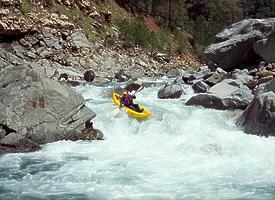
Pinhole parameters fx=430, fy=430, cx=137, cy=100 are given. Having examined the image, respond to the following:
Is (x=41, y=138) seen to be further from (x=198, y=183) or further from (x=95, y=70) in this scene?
(x=95, y=70)

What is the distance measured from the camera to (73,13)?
1272 inches

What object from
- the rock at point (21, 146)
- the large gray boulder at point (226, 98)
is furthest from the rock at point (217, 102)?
the rock at point (21, 146)

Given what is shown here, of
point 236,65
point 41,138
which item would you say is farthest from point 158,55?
point 41,138

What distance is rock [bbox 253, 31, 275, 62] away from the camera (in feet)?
59.7

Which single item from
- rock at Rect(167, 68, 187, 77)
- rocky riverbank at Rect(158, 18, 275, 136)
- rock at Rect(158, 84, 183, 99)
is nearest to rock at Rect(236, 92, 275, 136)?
rocky riverbank at Rect(158, 18, 275, 136)

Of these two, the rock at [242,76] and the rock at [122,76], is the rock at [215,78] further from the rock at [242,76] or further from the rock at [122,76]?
the rock at [122,76]

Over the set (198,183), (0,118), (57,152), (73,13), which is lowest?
(198,183)

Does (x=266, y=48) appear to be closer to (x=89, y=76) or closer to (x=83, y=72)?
(x=89, y=76)

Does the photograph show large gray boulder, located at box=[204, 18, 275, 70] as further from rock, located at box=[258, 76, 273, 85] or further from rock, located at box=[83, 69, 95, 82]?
rock, located at box=[83, 69, 95, 82]

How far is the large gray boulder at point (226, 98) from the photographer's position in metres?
14.1

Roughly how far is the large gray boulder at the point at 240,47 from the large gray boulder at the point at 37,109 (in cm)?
1008

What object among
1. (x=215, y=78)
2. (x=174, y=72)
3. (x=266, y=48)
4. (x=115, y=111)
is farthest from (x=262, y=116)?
(x=174, y=72)

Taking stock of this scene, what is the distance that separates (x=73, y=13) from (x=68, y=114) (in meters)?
22.0

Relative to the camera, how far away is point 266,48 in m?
18.5
